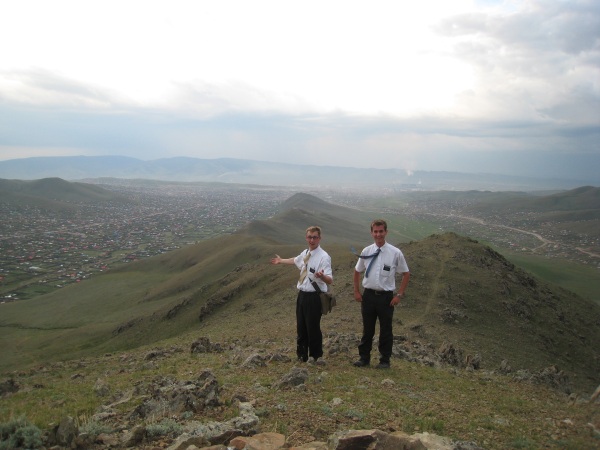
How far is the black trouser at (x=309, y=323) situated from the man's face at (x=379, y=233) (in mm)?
2072

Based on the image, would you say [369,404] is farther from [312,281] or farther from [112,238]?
[112,238]

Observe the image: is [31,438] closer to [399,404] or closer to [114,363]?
[399,404]

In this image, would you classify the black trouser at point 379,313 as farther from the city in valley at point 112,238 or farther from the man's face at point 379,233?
the city in valley at point 112,238

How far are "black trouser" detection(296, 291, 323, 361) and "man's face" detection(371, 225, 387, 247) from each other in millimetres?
2072

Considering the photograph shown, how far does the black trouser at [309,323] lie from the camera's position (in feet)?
34.3

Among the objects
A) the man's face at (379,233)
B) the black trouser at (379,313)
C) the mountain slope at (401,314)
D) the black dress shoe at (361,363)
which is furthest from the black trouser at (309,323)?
the mountain slope at (401,314)

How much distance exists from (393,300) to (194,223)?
17329 cm

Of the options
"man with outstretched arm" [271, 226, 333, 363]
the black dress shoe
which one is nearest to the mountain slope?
the black dress shoe

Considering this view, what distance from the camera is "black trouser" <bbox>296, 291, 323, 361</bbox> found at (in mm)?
10453

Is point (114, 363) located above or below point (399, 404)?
below

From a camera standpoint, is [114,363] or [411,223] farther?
[411,223]

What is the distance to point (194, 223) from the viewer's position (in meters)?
176

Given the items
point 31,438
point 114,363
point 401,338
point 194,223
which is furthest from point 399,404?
point 194,223

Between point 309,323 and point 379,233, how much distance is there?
299cm
